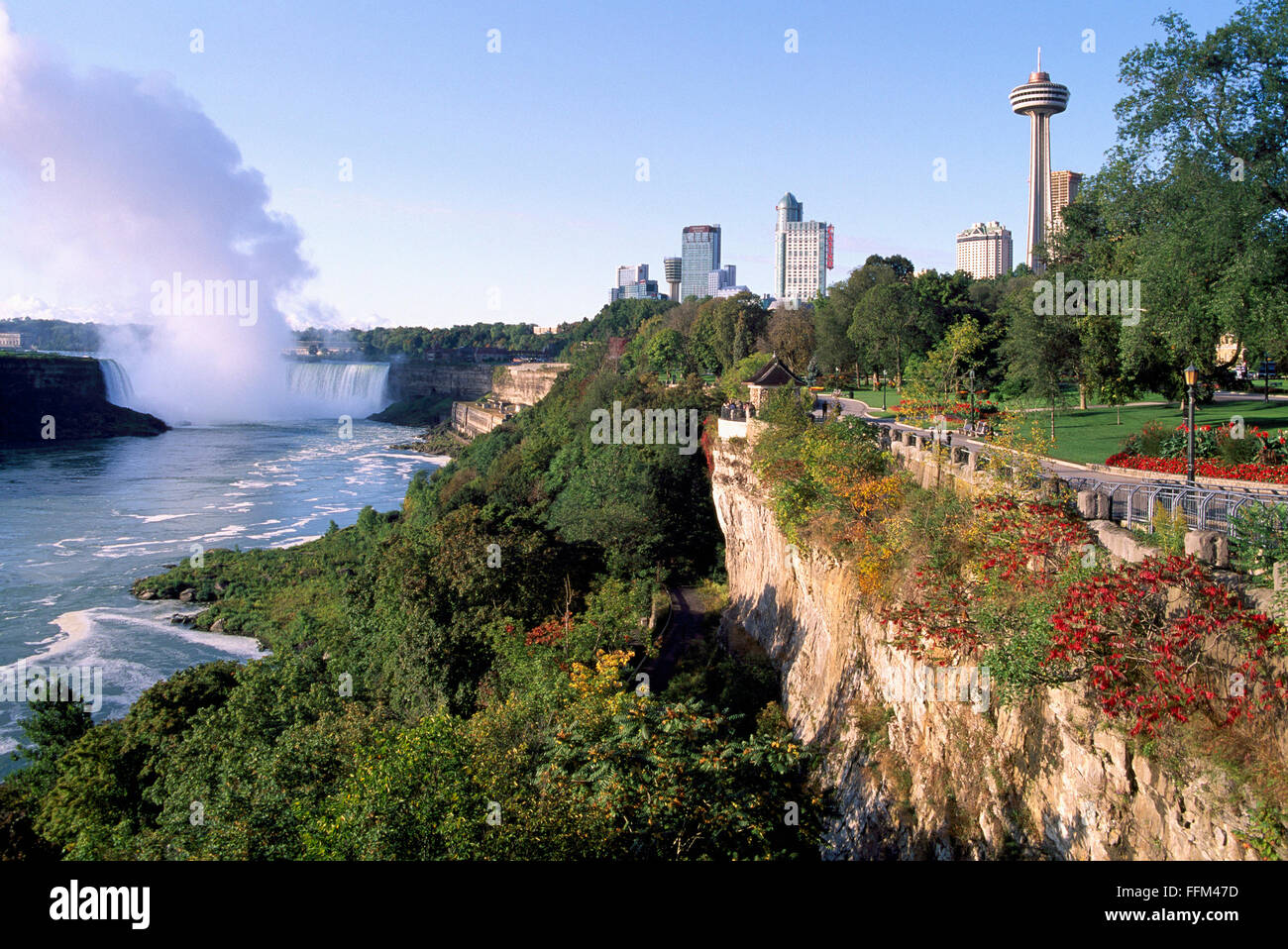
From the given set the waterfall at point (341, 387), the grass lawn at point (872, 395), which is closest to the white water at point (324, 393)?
the waterfall at point (341, 387)

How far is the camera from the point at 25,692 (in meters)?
24.6

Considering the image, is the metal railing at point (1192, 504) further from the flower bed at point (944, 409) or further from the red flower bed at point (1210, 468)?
the flower bed at point (944, 409)

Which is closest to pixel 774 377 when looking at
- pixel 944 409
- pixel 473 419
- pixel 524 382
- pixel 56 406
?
pixel 944 409

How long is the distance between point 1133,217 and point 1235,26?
10.9ft

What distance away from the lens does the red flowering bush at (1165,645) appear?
6930 millimetres

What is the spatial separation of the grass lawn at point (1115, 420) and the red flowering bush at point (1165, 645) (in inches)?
409

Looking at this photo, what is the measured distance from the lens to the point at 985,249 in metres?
184

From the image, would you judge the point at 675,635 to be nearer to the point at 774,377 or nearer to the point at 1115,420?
the point at 774,377

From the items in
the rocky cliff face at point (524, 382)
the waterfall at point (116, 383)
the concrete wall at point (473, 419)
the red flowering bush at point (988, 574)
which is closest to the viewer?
the red flowering bush at point (988, 574)

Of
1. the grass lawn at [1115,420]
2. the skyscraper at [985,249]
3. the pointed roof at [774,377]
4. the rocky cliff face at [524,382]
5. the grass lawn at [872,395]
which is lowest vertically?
the grass lawn at [1115,420]

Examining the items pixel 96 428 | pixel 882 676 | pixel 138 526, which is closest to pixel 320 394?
pixel 96 428

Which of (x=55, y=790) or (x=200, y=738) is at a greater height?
(x=200, y=738)
